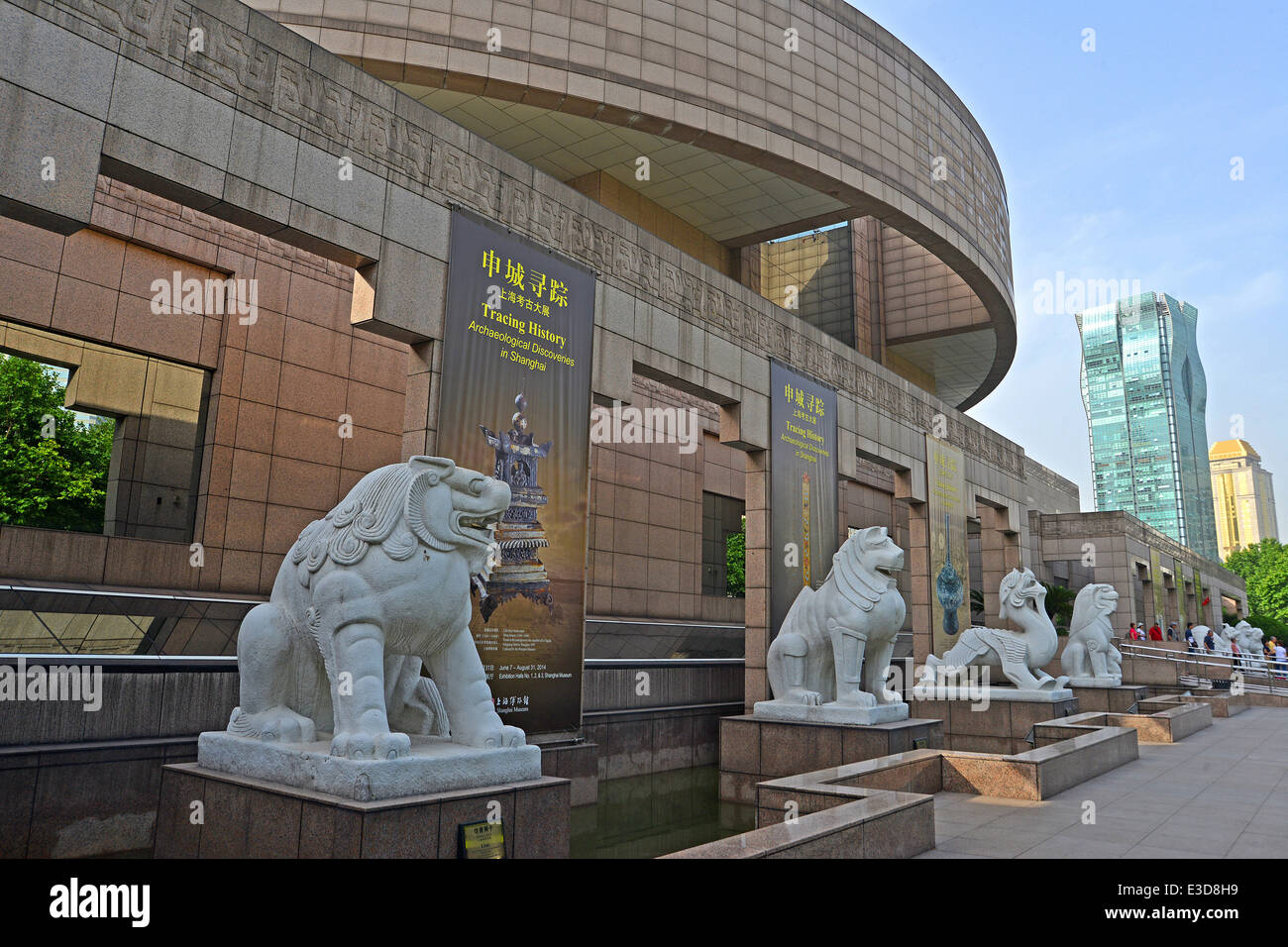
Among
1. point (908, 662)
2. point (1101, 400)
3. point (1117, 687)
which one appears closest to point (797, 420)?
point (908, 662)

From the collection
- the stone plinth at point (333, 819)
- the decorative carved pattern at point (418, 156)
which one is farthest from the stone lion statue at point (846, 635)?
the stone plinth at point (333, 819)

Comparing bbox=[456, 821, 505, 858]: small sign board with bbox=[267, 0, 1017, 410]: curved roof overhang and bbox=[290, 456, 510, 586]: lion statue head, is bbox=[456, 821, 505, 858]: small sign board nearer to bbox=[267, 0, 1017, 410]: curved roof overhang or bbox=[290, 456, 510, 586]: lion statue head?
bbox=[290, 456, 510, 586]: lion statue head

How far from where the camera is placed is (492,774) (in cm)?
450

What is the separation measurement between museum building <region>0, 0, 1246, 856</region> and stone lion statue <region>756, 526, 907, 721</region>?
76.4 inches

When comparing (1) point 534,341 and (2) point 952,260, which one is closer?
(1) point 534,341

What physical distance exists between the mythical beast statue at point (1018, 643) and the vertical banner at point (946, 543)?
3.86 meters

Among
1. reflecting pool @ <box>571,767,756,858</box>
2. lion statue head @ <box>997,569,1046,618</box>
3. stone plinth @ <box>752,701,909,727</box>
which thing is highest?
lion statue head @ <box>997,569,1046,618</box>

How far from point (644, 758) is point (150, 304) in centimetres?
903

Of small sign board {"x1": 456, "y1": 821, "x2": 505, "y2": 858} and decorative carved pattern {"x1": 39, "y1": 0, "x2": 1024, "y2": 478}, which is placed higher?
decorative carved pattern {"x1": 39, "y1": 0, "x2": 1024, "y2": 478}

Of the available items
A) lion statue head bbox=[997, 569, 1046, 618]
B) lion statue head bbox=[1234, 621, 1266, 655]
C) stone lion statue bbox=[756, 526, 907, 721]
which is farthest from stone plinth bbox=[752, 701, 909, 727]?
lion statue head bbox=[1234, 621, 1266, 655]

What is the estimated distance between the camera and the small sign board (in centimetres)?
415

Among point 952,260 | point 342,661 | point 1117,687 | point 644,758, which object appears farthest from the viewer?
point 952,260

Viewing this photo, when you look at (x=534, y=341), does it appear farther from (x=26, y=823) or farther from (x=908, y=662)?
(x=908, y=662)

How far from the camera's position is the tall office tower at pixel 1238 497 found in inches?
4323
